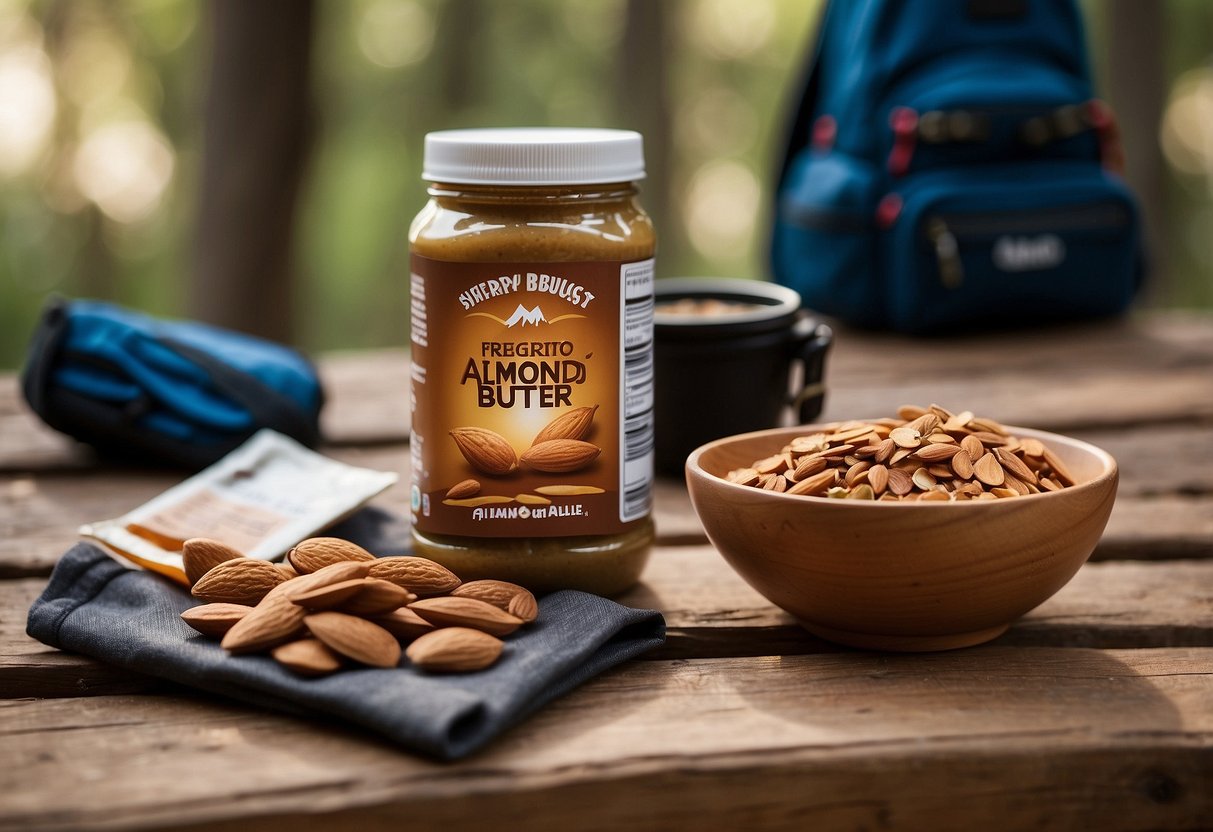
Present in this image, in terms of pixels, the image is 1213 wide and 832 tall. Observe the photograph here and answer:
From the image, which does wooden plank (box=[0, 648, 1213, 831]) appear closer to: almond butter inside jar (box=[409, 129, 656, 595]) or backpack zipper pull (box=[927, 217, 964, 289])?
almond butter inside jar (box=[409, 129, 656, 595])

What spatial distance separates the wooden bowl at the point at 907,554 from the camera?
0.85 metres

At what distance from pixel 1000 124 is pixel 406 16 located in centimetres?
859

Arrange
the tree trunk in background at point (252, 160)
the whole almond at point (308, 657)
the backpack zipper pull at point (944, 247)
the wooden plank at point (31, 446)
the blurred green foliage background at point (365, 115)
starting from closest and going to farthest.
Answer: the whole almond at point (308, 657)
the wooden plank at point (31, 446)
the backpack zipper pull at point (944, 247)
the tree trunk in background at point (252, 160)
the blurred green foliage background at point (365, 115)

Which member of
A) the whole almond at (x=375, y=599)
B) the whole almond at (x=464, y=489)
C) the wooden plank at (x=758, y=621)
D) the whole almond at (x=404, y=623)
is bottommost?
the wooden plank at (x=758, y=621)

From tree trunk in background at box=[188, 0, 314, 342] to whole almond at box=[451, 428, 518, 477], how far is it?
2396mm

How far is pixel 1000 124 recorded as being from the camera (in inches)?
82.4

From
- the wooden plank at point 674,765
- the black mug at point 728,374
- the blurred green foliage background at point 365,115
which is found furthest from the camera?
the blurred green foliage background at point 365,115

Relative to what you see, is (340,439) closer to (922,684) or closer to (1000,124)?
(922,684)

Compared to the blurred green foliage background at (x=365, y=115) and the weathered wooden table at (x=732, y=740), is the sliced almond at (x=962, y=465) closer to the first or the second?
the weathered wooden table at (x=732, y=740)

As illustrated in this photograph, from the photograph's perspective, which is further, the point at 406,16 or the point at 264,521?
the point at 406,16

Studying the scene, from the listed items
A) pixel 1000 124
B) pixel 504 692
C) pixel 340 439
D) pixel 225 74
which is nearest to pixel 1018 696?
pixel 504 692

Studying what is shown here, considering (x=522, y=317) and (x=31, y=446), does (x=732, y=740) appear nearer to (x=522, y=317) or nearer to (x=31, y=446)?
(x=522, y=317)

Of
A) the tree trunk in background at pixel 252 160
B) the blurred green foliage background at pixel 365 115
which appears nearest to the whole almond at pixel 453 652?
the tree trunk in background at pixel 252 160

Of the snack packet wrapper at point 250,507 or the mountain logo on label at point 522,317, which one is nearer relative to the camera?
the mountain logo on label at point 522,317
